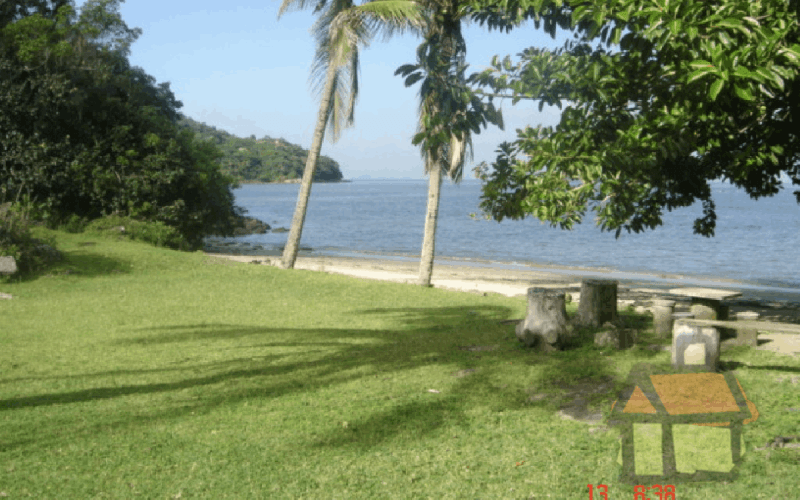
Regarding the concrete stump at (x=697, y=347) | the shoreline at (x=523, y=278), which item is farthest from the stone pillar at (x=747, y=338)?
the shoreline at (x=523, y=278)

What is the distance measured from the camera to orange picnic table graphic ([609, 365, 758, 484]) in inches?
197

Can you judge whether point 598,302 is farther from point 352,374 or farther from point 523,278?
point 523,278

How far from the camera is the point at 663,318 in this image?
9516mm

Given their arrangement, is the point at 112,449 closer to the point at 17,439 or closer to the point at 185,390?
the point at 17,439

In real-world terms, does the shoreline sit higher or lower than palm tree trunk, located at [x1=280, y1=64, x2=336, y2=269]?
lower

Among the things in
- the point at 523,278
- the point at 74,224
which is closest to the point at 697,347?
the point at 523,278

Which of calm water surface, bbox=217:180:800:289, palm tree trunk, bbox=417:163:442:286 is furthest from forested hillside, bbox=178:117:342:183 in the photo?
palm tree trunk, bbox=417:163:442:286

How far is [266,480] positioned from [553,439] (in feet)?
7.19

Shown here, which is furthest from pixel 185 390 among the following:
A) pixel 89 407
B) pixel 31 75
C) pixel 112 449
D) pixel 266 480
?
pixel 31 75

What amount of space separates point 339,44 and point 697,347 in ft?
42.2

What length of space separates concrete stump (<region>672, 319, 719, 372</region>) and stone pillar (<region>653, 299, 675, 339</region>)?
195cm

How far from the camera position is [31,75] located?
22312 millimetres

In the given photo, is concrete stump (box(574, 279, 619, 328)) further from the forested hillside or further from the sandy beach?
the forested hillside

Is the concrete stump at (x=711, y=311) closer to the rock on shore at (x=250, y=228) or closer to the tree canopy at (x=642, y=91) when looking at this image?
the tree canopy at (x=642, y=91)
